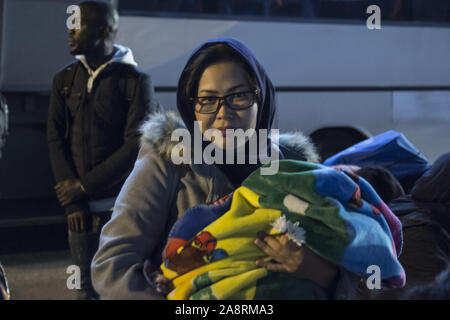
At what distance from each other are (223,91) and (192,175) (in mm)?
271

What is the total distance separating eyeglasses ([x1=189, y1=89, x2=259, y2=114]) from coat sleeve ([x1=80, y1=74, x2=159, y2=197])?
1404mm

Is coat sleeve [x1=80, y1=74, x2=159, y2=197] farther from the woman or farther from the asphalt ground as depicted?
the asphalt ground

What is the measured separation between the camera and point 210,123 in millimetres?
1717

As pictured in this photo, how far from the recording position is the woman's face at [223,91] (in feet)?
5.56

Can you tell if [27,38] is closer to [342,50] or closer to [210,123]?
[342,50]

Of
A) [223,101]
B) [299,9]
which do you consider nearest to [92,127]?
[223,101]

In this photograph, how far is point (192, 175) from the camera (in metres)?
1.67

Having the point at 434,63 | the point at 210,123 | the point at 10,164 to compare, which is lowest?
the point at 10,164

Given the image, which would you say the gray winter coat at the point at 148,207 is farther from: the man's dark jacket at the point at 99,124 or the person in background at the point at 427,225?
the man's dark jacket at the point at 99,124

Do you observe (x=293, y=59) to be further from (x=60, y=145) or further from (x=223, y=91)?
(x=223, y=91)

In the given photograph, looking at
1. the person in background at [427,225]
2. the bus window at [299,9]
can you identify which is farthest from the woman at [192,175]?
the bus window at [299,9]

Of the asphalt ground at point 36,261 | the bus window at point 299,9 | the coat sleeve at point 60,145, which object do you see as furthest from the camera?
the bus window at point 299,9
